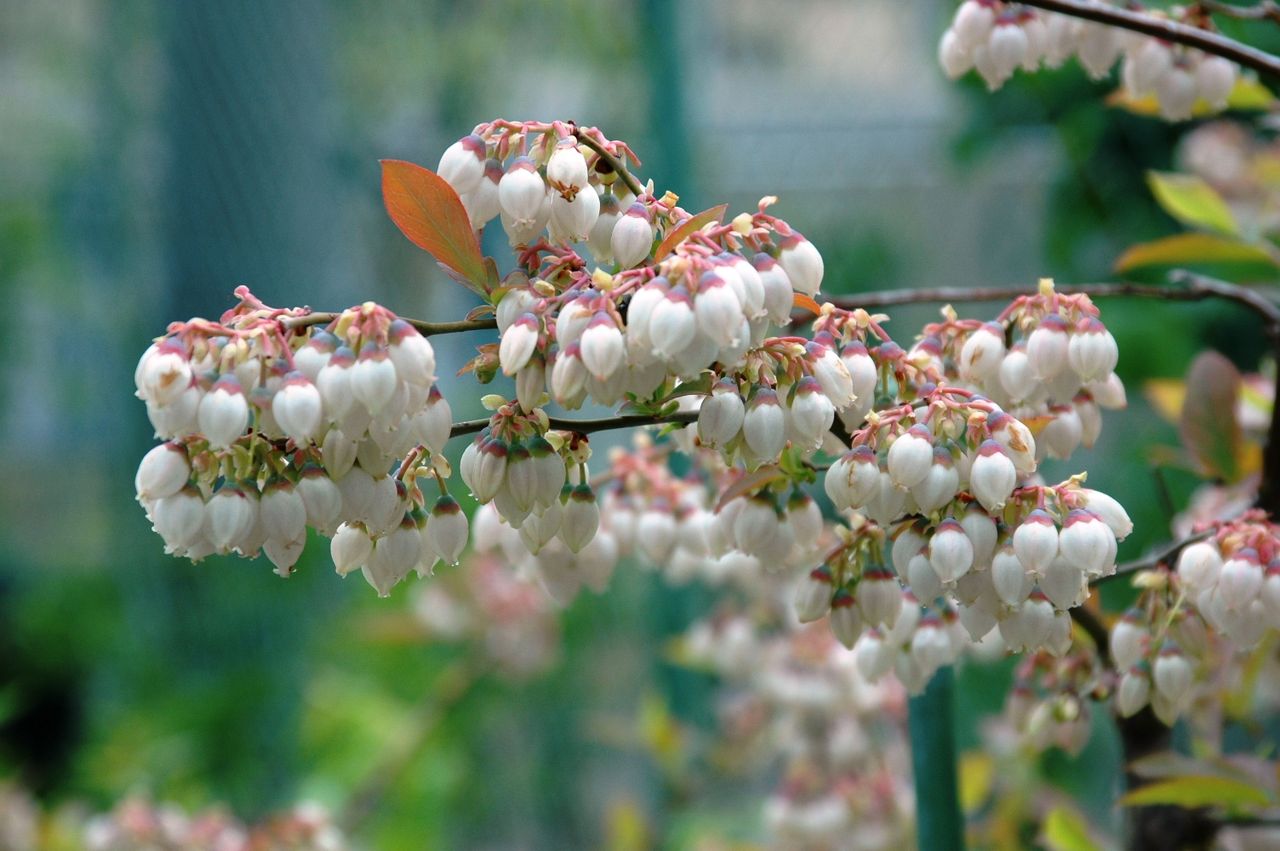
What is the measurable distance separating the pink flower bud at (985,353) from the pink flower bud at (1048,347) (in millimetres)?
19

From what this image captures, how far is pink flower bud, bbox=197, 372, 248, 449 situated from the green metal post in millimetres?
452

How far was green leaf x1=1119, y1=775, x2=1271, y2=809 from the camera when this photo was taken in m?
0.62

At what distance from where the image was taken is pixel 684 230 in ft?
1.53

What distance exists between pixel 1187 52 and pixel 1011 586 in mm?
429

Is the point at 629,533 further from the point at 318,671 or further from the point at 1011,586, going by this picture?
the point at 318,671

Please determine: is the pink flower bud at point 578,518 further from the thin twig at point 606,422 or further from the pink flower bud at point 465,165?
the pink flower bud at point 465,165

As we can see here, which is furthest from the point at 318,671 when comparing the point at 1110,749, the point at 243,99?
the point at 1110,749

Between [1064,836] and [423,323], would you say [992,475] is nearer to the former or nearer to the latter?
[423,323]

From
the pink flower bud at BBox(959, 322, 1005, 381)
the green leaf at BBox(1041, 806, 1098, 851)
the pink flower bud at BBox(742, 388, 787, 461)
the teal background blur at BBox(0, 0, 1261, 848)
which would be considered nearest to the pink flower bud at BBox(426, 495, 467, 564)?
the pink flower bud at BBox(742, 388, 787, 461)

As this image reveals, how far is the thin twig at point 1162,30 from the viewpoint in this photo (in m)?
0.60

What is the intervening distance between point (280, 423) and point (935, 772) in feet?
1.54

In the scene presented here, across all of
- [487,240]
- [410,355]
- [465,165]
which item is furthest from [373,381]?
[487,240]

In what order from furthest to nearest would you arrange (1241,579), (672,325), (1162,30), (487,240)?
(487,240) → (1162,30) → (1241,579) → (672,325)

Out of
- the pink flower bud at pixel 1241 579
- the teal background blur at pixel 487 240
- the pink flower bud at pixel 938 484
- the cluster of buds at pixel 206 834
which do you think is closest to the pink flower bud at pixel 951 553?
the pink flower bud at pixel 938 484
